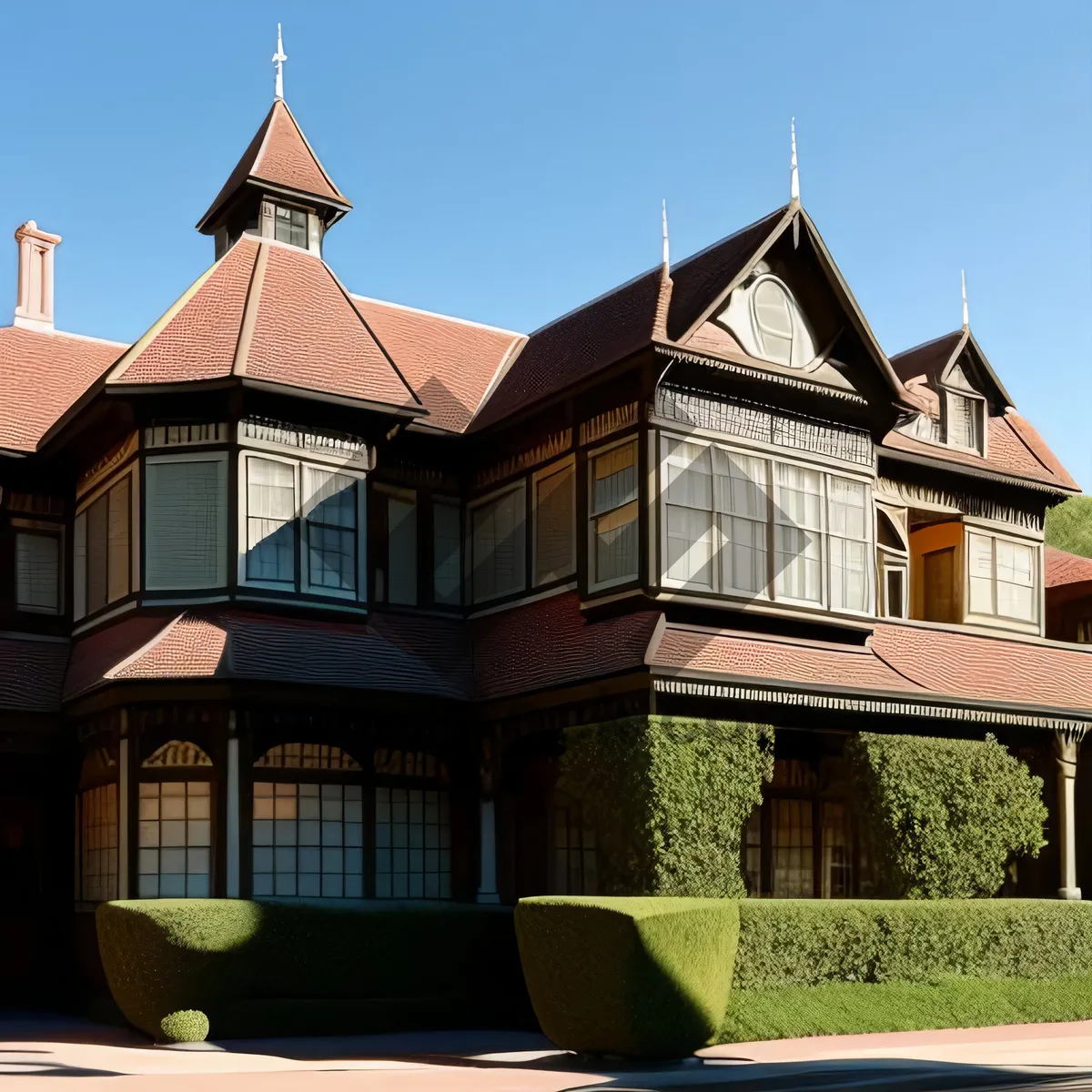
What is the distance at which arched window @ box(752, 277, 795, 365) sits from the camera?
22797 mm

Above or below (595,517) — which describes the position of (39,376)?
above

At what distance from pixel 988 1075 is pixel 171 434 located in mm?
13850

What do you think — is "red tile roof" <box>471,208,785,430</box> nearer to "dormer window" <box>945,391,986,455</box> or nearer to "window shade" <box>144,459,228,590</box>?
"window shade" <box>144,459,228,590</box>

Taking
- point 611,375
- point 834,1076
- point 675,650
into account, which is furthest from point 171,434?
point 834,1076

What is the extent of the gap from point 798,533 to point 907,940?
5.89 meters

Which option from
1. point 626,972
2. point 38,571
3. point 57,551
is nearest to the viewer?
point 626,972

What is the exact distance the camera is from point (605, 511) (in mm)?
22156

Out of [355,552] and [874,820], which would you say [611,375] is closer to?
[355,552]

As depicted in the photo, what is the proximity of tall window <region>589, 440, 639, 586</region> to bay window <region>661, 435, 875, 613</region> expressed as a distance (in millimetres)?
501

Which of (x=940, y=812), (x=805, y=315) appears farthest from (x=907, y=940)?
(x=805, y=315)

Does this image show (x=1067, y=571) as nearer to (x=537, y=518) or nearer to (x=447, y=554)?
(x=537, y=518)

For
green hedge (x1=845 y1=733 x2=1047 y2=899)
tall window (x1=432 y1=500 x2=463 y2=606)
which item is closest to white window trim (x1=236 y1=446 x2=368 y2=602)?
tall window (x1=432 y1=500 x2=463 y2=606)

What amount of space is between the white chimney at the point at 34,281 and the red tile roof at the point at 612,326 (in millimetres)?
8399

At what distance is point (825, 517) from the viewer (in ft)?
76.2
